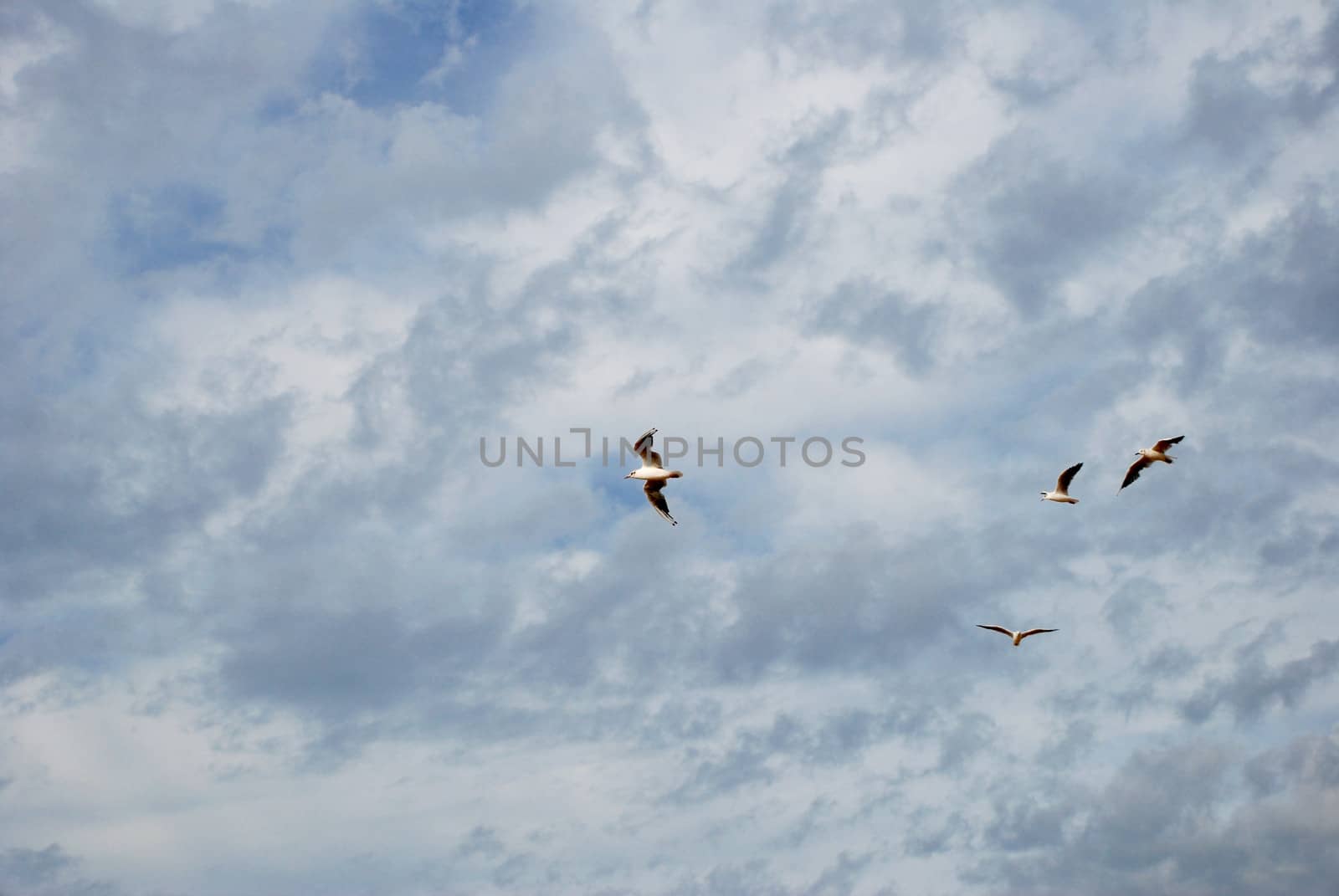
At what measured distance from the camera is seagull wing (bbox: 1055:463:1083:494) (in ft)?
429

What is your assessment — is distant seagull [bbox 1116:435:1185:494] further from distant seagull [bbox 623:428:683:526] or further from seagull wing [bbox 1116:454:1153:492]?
distant seagull [bbox 623:428:683:526]

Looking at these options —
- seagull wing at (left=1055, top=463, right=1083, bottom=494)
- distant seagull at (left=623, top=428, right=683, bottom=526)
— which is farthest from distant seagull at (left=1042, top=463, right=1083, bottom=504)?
distant seagull at (left=623, top=428, right=683, bottom=526)

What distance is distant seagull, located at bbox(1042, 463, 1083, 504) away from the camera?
131 meters

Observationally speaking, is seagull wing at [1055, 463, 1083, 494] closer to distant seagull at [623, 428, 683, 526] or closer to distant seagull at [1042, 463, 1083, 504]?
distant seagull at [1042, 463, 1083, 504]

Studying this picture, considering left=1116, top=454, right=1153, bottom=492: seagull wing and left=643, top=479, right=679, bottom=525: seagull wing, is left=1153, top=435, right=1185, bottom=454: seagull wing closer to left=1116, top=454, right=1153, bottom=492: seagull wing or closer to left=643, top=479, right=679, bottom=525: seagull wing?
left=1116, top=454, right=1153, bottom=492: seagull wing

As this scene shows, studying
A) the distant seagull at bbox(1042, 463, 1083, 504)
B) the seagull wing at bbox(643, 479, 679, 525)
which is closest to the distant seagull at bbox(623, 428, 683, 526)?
the seagull wing at bbox(643, 479, 679, 525)

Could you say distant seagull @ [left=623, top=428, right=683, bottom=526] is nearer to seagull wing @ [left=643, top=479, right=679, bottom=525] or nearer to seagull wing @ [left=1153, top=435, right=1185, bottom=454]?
seagull wing @ [left=643, top=479, right=679, bottom=525]

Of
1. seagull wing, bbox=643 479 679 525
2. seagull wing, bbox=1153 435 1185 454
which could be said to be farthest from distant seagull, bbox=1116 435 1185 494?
seagull wing, bbox=643 479 679 525

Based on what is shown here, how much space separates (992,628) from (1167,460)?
2496cm

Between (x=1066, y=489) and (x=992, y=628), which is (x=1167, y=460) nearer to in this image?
(x=1066, y=489)

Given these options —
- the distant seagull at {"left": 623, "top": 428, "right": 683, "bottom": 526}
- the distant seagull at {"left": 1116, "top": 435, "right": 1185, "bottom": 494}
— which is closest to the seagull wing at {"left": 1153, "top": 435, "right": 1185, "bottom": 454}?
the distant seagull at {"left": 1116, "top": 435, "right": 1185, "bottom": 494}

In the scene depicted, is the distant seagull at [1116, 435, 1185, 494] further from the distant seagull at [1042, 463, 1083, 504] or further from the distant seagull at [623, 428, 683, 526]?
the distant seagull at [623, 428, 683, 526]

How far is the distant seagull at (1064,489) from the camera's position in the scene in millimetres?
131125

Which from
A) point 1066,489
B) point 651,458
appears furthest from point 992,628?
point 651,458
